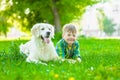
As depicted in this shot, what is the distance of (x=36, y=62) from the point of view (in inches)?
396

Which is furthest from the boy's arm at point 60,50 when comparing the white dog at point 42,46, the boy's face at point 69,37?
the white dog at point 42,46

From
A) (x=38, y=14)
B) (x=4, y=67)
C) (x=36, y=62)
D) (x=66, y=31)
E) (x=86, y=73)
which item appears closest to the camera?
(x=86, y=73)

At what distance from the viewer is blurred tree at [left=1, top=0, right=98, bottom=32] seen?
28752mm

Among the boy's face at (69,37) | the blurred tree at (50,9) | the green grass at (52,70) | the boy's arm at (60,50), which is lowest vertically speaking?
the green grass at (52,70)

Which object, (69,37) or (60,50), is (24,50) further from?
(69,37)

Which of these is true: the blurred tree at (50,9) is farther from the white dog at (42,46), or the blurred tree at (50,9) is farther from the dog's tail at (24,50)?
the white dog at (42,46)

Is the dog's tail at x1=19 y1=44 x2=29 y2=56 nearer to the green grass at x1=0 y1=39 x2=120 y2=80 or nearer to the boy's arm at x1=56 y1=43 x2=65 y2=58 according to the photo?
the green grass at x1=0 y1=39 x2=120 y2=80

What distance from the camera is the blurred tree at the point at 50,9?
2875cm

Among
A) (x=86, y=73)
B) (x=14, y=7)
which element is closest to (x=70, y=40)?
(x=86, y=73)

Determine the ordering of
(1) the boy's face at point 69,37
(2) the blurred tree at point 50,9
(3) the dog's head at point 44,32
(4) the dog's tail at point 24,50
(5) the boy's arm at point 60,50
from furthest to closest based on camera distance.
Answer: (2) the blurred tree at point 50,9, (4) the dog's tail at point 24,50, (5) the boy's arm at point 60,50, (1) the boy's face at point 69,37, (3) the dog's head at point 44,32

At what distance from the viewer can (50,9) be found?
98.1ft

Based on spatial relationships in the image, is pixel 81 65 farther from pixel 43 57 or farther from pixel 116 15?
pixel 116 15

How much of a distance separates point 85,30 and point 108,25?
430 inches

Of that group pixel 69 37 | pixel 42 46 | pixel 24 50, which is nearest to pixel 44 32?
pixel 42 46
